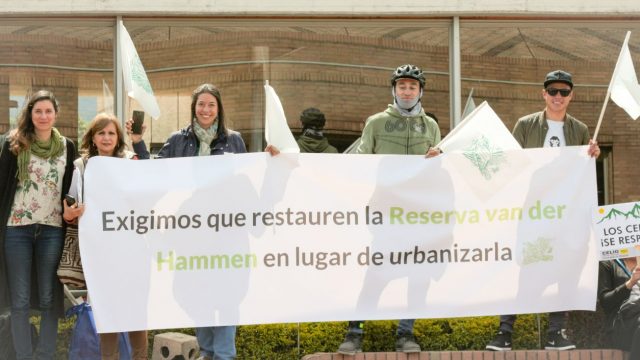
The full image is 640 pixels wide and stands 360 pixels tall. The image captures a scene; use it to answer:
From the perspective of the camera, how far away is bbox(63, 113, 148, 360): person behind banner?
7.31 meters

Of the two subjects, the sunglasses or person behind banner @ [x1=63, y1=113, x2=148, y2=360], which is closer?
person behind banner @ [x1=63, y1=113, x2=148, y2=360]

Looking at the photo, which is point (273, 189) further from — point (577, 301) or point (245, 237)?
point (577, 301)

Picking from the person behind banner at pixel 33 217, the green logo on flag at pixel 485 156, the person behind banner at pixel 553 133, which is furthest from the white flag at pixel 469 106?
the person behind banner at pixel 33 217

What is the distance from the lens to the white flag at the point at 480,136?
7.64 metres

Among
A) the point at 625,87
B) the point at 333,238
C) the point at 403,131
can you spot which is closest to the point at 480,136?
the point at 403,131

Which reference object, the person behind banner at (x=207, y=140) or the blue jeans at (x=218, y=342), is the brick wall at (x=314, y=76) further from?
the blue jeans at (x=218, y=342)

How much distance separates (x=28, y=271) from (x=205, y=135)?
1557 millimetres

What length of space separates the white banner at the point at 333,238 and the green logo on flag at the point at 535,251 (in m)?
0.01

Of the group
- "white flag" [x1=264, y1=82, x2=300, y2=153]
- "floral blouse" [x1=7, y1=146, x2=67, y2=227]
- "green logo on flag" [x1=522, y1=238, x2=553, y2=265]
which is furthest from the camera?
"green logo on flag" [x1=522, y1=238, x2=553, y2=265]

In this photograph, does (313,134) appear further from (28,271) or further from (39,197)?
(28,271)

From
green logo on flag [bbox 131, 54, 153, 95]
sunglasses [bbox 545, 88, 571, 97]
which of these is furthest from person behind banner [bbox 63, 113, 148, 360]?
sunglasses [bbox 545, 88, 571, 97]

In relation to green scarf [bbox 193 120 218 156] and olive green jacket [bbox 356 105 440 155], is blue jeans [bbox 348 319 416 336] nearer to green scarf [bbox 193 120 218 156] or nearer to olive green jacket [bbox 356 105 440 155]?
olive green jacket [bbox 356 105 440 155]

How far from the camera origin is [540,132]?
26.4 feet

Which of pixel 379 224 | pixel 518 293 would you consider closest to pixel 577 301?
pixel 518 293
